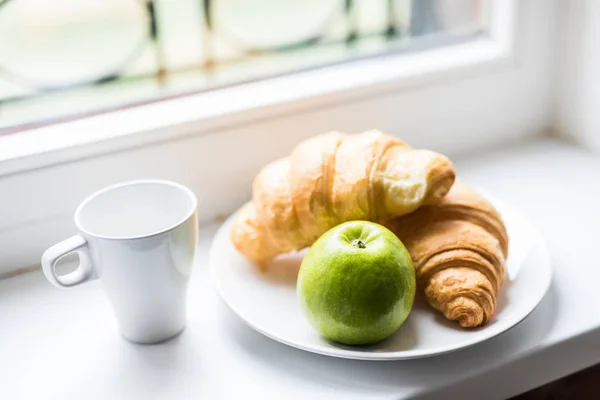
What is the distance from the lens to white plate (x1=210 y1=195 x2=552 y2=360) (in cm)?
63

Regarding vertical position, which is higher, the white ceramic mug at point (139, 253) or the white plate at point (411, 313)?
the white ceramic mug at point (139, 253)

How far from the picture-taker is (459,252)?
2.19 feet

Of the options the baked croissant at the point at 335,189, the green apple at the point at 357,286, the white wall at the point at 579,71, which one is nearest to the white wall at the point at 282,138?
the white wall at the point at 579,71

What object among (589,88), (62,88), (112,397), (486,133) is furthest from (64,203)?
(589,88)

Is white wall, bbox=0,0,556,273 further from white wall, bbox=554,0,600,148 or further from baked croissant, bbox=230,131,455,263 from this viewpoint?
baked croissant, bbox=230,131,455,263

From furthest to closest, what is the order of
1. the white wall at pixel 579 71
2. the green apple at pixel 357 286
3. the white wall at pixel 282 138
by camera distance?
the white wall at pixel 579 71 < the white wall at pixel 282 138 < the green apple at pixel 357 286

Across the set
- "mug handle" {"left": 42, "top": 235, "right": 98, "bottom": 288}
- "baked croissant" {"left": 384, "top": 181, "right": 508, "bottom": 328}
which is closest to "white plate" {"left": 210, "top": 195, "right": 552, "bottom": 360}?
"baked croissant" {"left": 384, "top": 181, "right": 508, "bottom": 328}

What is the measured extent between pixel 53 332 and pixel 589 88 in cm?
72

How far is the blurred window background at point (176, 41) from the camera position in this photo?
0.84 meters

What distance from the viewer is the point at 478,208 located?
715 mm

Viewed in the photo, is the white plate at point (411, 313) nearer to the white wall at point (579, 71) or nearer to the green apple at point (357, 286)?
the green apple at point (357, 286)

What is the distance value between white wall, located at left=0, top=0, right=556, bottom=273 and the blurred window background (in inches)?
2.6

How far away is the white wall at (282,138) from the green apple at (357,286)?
261 millimetres

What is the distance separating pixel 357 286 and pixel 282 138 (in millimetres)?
323
